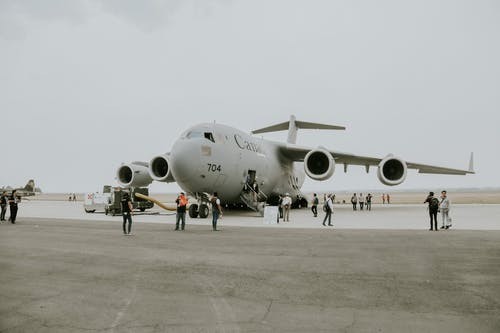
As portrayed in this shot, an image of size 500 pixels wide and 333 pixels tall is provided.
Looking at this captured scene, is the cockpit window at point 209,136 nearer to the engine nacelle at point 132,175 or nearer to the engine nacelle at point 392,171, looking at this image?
the engine nacelle at point 132,175

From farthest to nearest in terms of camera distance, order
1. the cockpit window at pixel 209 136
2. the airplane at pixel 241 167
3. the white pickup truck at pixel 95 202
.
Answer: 1. the white pickup truck at pixel 95 202
2. the cockpit window at pixel 209 136
3. the airplane at pixel 241 167

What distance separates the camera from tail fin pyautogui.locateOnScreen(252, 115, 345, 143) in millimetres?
31297

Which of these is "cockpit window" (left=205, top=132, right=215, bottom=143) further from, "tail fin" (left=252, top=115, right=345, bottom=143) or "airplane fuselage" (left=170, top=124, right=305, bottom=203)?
"tail fin" (left=252, top=115, right=345, bottom=143)

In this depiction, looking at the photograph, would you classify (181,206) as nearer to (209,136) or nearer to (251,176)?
(209,136)

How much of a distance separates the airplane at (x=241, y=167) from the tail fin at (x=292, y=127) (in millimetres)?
82

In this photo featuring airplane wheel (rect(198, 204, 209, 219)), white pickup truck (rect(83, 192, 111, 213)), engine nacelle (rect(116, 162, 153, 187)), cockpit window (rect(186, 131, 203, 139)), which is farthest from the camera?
white pickup truck (rect(83, 192, 111, 213))

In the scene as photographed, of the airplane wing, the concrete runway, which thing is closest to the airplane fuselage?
the concrete runway

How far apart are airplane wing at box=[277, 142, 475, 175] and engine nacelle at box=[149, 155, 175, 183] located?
779 centimetres

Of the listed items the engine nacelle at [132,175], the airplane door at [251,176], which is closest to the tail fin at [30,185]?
the engine nacelle at [132,175]

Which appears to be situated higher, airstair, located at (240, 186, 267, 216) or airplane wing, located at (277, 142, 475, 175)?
airplane wing, located at (277, 142, 475, 175)

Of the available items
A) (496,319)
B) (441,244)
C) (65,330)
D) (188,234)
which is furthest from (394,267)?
(188,234)

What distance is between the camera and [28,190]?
60094 millimetres

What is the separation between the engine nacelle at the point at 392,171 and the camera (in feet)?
79.3

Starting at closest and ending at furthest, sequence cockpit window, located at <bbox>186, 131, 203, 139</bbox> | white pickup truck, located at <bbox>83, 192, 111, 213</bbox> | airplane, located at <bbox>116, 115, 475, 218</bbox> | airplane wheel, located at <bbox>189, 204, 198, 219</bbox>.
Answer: airplane, located at <bbox>116, 115, 475, 218</bbox> → cockpit window, located at <bbox>186, 131, 203, 139</bbox> → airplane wheel, located at <bbox>189, 204, 198, 219</bbox> → white pickup truck, located at <bbox>83, 192, 111, 213</bbox>
